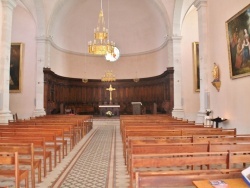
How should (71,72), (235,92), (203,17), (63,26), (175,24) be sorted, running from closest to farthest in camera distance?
1. (235,92)
2. (203,17)
3. (175,24)
4. (63,26)
5. (71,72)

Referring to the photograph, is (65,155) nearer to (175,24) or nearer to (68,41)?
(175,24)

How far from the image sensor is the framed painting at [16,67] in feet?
57.7

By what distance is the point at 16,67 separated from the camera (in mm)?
17656

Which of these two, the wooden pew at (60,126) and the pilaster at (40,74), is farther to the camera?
the pilaster at (40,74)

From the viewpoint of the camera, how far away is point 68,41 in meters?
21.8

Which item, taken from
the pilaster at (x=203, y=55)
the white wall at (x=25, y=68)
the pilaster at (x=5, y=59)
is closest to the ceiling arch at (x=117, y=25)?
the white wall at (x=25, y=68)

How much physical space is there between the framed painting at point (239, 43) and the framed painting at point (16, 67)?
14.1m

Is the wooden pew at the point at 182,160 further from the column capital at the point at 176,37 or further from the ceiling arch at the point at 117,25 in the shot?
the ceiling arch at the point at 117,25

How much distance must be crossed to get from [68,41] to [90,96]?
5.32 metres

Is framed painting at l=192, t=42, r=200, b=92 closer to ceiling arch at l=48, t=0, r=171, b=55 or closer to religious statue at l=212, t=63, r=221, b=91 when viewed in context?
ceiling arch at l=48, t=0, r=171, b=55

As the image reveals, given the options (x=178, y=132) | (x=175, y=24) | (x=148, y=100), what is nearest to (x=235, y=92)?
(x=178, y=132)

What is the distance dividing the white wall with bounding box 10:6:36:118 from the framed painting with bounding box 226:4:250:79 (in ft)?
44.4

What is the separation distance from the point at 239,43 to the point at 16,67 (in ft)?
48.8

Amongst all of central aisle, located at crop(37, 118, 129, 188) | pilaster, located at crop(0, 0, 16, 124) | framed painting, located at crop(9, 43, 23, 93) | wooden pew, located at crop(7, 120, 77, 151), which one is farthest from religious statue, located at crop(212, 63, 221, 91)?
framed painting, located at crop(9, 43, 23, 93)
